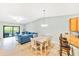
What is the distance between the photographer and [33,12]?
212 centimetres

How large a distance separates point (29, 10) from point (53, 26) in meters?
0.56

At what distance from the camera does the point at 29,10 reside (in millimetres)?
2121

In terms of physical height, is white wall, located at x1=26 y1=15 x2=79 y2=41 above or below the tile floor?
above

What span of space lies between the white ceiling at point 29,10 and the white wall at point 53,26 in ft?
0.31

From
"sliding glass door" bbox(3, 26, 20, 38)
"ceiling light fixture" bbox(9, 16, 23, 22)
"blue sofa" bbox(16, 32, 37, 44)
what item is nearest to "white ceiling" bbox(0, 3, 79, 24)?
"ceiling light fixture" bbox(9, 16, 23, 22)

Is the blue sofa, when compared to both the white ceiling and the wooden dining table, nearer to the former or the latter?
the wooden dining table

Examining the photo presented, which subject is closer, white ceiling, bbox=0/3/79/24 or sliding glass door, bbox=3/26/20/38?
white ceiling, bbox=0/3/79/24

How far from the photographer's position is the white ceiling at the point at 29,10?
2.08 meters

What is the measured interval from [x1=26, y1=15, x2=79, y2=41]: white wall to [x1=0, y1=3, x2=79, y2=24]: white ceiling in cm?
9

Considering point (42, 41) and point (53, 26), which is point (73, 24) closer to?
point (53, 26)

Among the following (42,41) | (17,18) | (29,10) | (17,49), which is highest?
(29,10)

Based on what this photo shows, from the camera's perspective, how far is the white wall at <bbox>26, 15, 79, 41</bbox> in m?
2.09

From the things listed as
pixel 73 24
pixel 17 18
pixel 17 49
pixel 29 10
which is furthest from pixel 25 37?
pixel 73 24

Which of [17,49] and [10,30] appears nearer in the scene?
[17,49]
